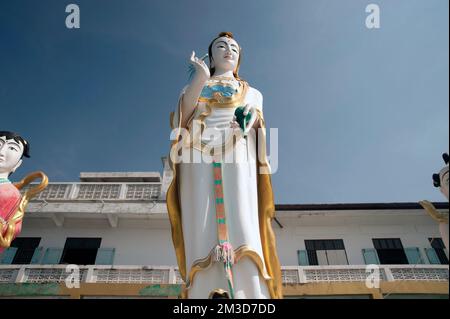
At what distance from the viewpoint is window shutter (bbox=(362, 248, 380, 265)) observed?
12406 millimetres

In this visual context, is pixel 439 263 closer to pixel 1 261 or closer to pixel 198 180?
pixel 198 180

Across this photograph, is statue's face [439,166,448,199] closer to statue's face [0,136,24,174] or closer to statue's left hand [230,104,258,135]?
statue's left hand [230,104,258,135]

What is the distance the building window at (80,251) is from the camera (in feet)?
41.3

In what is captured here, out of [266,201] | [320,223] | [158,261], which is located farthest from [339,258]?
[266,201]

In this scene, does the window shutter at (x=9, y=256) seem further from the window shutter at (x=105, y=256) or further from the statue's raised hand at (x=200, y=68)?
the statue's raised hand at (x=200, y=68)

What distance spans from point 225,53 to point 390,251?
398 inches

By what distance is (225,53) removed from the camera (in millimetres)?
5449

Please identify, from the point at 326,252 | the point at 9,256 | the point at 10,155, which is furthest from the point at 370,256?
the point at 9,256

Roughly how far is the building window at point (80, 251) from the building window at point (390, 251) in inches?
358

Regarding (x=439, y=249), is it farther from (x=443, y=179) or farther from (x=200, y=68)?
(x=200, y=68)

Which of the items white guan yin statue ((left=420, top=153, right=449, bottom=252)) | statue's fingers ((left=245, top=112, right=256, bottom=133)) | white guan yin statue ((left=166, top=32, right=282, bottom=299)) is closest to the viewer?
white guan yin statue ((left=420, top=153, right=449, bottom=252))

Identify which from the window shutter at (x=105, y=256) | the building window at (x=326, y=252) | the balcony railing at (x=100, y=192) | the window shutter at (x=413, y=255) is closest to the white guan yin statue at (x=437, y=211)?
the building window at (x=326, y=252)

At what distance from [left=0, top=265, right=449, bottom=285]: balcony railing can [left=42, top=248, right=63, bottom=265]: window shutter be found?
3.57ft

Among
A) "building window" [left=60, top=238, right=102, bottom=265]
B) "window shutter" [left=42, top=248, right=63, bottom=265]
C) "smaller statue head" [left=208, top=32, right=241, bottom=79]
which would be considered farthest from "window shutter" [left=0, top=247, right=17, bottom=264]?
"smaller statue head" [left=208, top=32, right=241, bottom=79]
